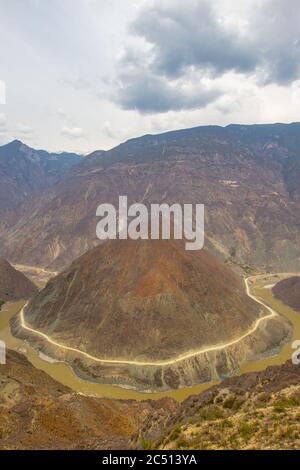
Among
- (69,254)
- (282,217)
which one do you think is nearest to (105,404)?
(69,254)

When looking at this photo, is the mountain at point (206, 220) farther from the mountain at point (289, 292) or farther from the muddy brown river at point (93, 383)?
the muddy brown river at point (93, 383)

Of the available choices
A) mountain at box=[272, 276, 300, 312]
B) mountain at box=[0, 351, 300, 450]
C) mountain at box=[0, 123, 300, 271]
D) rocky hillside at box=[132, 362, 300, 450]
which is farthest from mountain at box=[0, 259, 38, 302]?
rocky hillside at box=[132, 362, 300, 450]

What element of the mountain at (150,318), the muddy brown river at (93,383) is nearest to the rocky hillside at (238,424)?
the muddy brown river at (93,383)

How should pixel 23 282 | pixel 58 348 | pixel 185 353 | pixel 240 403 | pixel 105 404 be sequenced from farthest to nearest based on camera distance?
pixel 23 282 → pixel 58 348 → pixel 185 353 → pixel 105 404 → pixel 240 403

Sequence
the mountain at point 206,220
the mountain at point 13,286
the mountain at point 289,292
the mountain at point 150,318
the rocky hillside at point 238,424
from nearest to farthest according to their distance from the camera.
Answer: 1. the rocky hillside at point 238,424
2. the mountain at point 150,318
3. the mountain at point 289,292
4. the mountain at point 13,286
5. the mountain at point 206,220

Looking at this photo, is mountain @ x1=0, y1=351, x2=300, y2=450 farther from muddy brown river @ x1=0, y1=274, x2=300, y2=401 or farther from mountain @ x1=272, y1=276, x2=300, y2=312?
mountain @ x1=272, y1=276, x2=300, y2=312

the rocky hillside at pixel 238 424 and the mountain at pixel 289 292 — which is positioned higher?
the rocky hillside at pixel 238 424
